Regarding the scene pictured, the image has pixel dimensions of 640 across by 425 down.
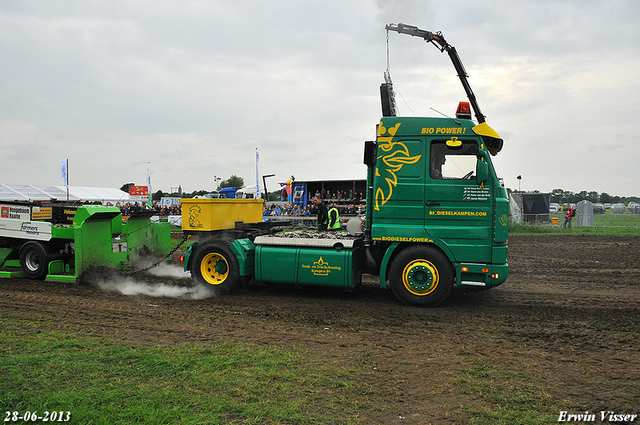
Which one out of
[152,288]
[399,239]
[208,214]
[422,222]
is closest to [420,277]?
[399,239]

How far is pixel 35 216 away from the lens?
354 inches

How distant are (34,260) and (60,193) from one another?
1435 inches

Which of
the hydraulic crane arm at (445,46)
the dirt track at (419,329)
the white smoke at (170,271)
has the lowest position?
the dirt track at (419,329)

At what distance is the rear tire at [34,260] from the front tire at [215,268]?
338 centimetres

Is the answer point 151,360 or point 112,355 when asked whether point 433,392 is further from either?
Answer: point 112,355

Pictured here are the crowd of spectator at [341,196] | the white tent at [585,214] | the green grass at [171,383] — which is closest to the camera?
the green grass at [171,383]

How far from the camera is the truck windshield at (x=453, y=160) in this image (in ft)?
21.7

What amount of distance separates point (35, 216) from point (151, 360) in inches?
251

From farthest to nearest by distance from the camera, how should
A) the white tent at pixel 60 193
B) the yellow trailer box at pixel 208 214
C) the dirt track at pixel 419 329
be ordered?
1. the white tent at pixel 60 193
2. the yellow trailer box at pixel 208 214
3. the dirt track at pixel 419 329

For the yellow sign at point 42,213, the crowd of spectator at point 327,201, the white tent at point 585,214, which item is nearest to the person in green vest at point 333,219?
the yellow sign at point 42,213

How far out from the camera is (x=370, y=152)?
6.97 metres

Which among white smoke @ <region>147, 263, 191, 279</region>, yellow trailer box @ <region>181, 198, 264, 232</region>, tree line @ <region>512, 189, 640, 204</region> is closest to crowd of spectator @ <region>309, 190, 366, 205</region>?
white smoke @ <region>147, 263, 191, 279</region>

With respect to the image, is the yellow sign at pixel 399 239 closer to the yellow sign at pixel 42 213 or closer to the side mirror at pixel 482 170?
the side mirror at pixel 482 170

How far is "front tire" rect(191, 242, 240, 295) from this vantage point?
25.5 feet
